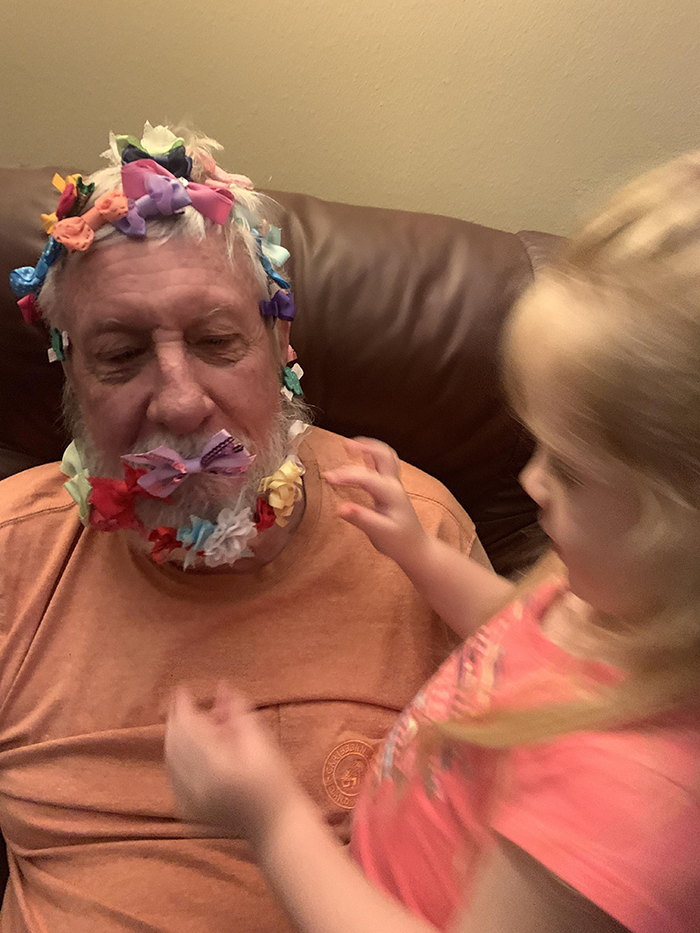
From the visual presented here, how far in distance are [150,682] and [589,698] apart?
0.66 m

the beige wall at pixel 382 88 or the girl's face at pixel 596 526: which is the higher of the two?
the beige wall at pixel 382 88

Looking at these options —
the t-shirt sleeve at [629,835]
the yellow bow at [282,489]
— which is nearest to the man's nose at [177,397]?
the yellow bow at [282,489]

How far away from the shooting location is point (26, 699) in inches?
40.2

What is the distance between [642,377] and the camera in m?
0.47

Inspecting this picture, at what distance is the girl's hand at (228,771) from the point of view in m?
0.65

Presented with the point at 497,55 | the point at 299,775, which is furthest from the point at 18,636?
the point at 497,55

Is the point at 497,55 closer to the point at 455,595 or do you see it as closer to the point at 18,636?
the point at 455,595

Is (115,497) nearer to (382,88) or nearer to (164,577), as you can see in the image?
(164,577)

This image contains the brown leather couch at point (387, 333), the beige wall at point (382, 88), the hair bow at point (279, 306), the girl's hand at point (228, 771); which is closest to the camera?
the girl's hand at point (228, 771)

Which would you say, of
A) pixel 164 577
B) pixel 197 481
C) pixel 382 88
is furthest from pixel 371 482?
pixel 382 88

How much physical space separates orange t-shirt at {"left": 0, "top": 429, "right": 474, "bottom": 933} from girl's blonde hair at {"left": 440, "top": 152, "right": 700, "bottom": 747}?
1.63 feet

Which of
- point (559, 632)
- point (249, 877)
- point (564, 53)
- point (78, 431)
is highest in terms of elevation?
point (564, 53)

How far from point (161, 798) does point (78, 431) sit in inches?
21.5

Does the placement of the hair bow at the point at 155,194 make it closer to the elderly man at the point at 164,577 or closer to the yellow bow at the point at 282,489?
the elderly man at the point at 164,577
